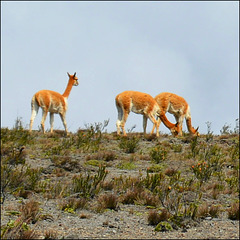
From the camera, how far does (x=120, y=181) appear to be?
918cm

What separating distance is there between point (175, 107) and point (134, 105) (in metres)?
2.19

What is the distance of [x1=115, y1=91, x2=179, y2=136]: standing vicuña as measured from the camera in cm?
1661

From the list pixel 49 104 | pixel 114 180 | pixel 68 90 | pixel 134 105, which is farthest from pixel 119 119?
pixel 114 180

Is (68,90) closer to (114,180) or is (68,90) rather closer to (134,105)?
(134,105)

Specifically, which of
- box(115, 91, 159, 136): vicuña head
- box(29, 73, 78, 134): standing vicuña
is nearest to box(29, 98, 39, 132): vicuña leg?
box(29, 73, 78, 134): standing vicuña

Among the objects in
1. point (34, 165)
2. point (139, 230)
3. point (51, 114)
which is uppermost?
point (51, 114)

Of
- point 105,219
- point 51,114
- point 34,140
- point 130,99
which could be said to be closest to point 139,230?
point 105,219

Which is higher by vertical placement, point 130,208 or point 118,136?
point 118,136

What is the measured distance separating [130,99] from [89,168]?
6.40 metres

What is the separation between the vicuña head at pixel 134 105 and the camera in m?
16.6

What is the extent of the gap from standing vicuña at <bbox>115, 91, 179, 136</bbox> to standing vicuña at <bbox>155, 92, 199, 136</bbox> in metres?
0.69

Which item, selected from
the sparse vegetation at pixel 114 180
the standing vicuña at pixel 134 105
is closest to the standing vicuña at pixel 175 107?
the standing vicuña at pixel 134 105

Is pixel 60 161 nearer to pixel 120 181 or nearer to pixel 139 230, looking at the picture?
pixel 120 181

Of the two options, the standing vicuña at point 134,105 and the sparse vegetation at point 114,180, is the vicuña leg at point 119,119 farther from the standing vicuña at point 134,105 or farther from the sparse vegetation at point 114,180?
the sparse vegetation at point 114,180
